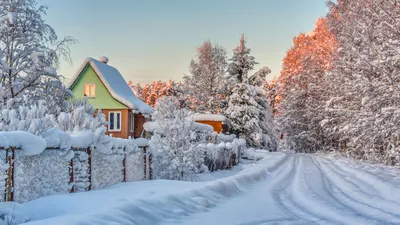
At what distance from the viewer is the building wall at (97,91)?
31203 mm

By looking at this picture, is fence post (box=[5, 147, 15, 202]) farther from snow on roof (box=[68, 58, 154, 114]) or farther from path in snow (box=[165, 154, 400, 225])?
snow on roof (box=[68, 58, 154, 114])

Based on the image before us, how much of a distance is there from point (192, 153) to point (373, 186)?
6683 mm

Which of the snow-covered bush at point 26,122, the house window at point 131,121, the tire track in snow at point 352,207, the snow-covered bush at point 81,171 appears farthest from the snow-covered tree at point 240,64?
the snow-covered bush at point 81,171

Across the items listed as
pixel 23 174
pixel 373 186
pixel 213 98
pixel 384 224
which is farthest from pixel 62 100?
pixel 213 98

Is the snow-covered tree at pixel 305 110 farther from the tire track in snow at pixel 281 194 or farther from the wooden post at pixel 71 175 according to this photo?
the wooden post at pixel 71 175

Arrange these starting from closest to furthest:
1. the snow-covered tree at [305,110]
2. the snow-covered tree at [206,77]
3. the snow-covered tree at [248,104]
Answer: the snow-covered tree at [248,104]
the snow-covered tree at [305,110]
the snow-covered tree at [206,77]

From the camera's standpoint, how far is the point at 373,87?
20.2m

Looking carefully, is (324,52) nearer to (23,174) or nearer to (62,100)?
(62,100)

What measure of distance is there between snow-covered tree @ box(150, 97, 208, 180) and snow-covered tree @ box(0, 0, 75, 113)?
4.72m

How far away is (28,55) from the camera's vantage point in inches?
710

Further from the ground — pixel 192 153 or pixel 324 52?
pixel 324 52

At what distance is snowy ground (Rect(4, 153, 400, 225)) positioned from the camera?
7.48m

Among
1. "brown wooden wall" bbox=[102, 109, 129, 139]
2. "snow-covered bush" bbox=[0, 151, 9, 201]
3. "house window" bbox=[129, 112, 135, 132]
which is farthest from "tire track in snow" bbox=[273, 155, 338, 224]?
"house window" bbox=[129, 112, 135, 132]

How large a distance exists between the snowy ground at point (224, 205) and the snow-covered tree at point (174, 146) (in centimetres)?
314
